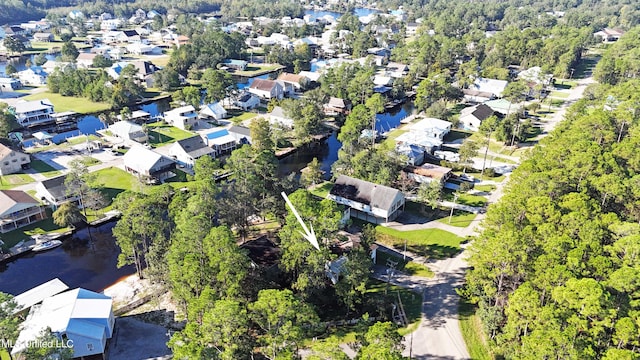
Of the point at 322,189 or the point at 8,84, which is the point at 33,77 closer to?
the point at 8,84

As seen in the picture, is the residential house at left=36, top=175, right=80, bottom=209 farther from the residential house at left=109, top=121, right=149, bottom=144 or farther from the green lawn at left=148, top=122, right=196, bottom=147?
the green lawn at left=148, top=122, right=196, bottom=147

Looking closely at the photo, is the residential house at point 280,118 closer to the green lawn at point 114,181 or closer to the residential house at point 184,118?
the residential house at point 184,118

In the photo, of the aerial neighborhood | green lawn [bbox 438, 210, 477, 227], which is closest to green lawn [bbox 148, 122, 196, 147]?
the aerial neighborhood

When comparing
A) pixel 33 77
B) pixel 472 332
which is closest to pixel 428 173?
pixel 472 332

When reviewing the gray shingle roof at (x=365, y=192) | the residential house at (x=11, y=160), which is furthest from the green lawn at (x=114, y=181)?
the gray shingle roof at (x=365, y=192)

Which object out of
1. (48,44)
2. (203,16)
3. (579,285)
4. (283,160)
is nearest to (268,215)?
(283,160)

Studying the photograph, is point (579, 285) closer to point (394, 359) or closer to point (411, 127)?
point (394, 359)
